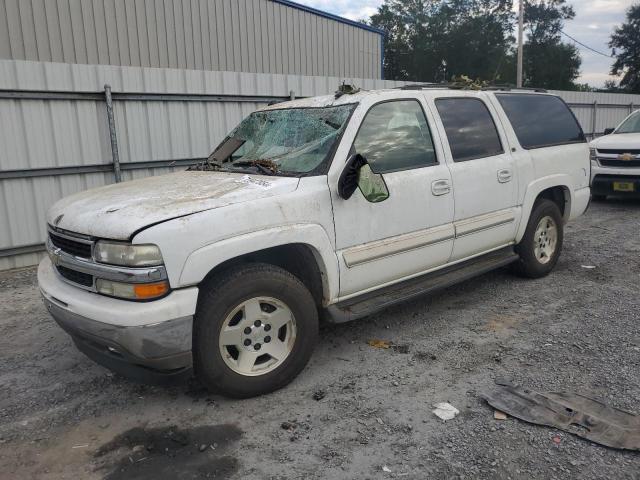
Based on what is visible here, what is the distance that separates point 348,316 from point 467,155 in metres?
1.86

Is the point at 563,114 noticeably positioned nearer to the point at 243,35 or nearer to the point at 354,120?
the point at 354,120

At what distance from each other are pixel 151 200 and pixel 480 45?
173 ft

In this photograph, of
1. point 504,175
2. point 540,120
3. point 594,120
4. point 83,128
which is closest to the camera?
point 504,175

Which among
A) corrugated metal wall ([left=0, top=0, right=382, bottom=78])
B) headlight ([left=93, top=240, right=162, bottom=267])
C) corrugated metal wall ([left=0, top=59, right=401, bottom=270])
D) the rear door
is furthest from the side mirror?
corrugated metal wall ([left=0, top=0, right=382, bottom=78])

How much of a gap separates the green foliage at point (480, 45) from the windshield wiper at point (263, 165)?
162ft

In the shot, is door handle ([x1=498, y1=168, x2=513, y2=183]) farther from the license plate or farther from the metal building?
the license plate

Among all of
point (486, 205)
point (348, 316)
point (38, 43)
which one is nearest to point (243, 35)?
point (38, 43)

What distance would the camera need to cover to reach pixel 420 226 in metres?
4.25

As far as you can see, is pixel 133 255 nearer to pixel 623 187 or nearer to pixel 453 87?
pixel 453 87

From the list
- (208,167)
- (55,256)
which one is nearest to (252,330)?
(55,256)

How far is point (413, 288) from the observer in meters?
4.33

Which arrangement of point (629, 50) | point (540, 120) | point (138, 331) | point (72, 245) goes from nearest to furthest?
point (138, 331) → point (72, 245) → point (540, 120) → point (629, 50)

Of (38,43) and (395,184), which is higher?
(38,43)

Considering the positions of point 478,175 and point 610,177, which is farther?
point 610,177
